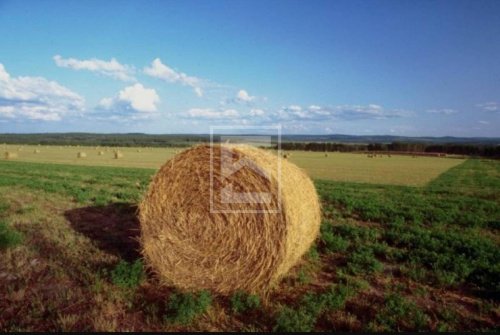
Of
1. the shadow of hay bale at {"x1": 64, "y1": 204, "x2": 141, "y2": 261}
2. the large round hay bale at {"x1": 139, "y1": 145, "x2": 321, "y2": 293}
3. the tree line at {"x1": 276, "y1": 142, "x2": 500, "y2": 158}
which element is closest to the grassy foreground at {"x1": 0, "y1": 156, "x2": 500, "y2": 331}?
the shadow of hay bale at {"x1": 64, "y1": 204, "x2": 141, "y2": 261}

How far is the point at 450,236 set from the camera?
9133mm

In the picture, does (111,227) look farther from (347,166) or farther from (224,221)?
(347,166)

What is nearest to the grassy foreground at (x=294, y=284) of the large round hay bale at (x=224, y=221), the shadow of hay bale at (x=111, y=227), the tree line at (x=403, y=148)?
the shadow of hay bale at (x=111, y=227)

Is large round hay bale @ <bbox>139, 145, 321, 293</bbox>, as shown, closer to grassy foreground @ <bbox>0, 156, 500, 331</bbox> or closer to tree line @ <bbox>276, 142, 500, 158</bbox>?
grassy foreground @ <bbox>0, 156, 500, 331</bbox>

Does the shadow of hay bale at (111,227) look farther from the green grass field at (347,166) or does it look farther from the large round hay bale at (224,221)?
the green grass field at (347,166)

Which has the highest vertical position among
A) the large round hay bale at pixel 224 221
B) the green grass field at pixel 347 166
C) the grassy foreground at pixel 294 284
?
the large round hay bale at pixel 224 221

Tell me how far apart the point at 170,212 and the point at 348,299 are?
3.27 meters

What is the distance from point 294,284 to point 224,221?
4.98ft

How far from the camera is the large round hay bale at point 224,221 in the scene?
6379 millimetres

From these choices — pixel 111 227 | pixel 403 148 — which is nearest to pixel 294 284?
pixel 111 227

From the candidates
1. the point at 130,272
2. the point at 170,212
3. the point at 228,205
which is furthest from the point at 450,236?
the point at 130,272

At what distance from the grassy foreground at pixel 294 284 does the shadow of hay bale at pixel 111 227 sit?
0.04 metres

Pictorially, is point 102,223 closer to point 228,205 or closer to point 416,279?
point 228,205

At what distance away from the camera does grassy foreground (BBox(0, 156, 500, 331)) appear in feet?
17.4
